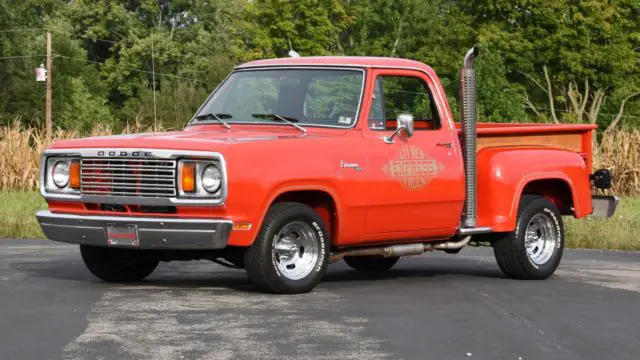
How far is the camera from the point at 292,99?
13195mm

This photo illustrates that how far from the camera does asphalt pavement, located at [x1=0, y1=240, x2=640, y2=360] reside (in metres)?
9.19

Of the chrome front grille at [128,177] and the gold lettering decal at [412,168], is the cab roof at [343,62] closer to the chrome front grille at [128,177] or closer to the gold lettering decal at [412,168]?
the gold lettering decal at [412,168]

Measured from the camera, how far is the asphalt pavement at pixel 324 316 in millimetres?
9188

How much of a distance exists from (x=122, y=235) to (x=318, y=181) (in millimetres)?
1628

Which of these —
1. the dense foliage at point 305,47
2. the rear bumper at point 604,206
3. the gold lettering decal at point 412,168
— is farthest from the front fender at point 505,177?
the dense foliage at point 305,47

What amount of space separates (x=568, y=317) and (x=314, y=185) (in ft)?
7.66

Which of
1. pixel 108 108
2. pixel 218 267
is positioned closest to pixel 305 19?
pixel 108 108

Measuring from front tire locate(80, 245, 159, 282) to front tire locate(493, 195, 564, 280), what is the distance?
3.37 m

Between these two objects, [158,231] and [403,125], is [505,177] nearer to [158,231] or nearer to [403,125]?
[403,125]

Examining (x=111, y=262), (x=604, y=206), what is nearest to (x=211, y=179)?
(x=111, y=262)

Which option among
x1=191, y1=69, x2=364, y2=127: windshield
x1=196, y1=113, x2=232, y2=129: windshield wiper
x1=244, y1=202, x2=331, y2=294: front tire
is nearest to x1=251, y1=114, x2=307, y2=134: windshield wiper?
x1=191, y1=69, x2=364, y2=127: windshield

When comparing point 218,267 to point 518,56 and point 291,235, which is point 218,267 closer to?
point 291,235

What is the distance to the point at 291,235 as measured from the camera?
12180 mm

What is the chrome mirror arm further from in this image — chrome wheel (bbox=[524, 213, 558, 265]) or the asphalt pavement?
chrome wheel (bbox=[524, 213, 558, 265])
